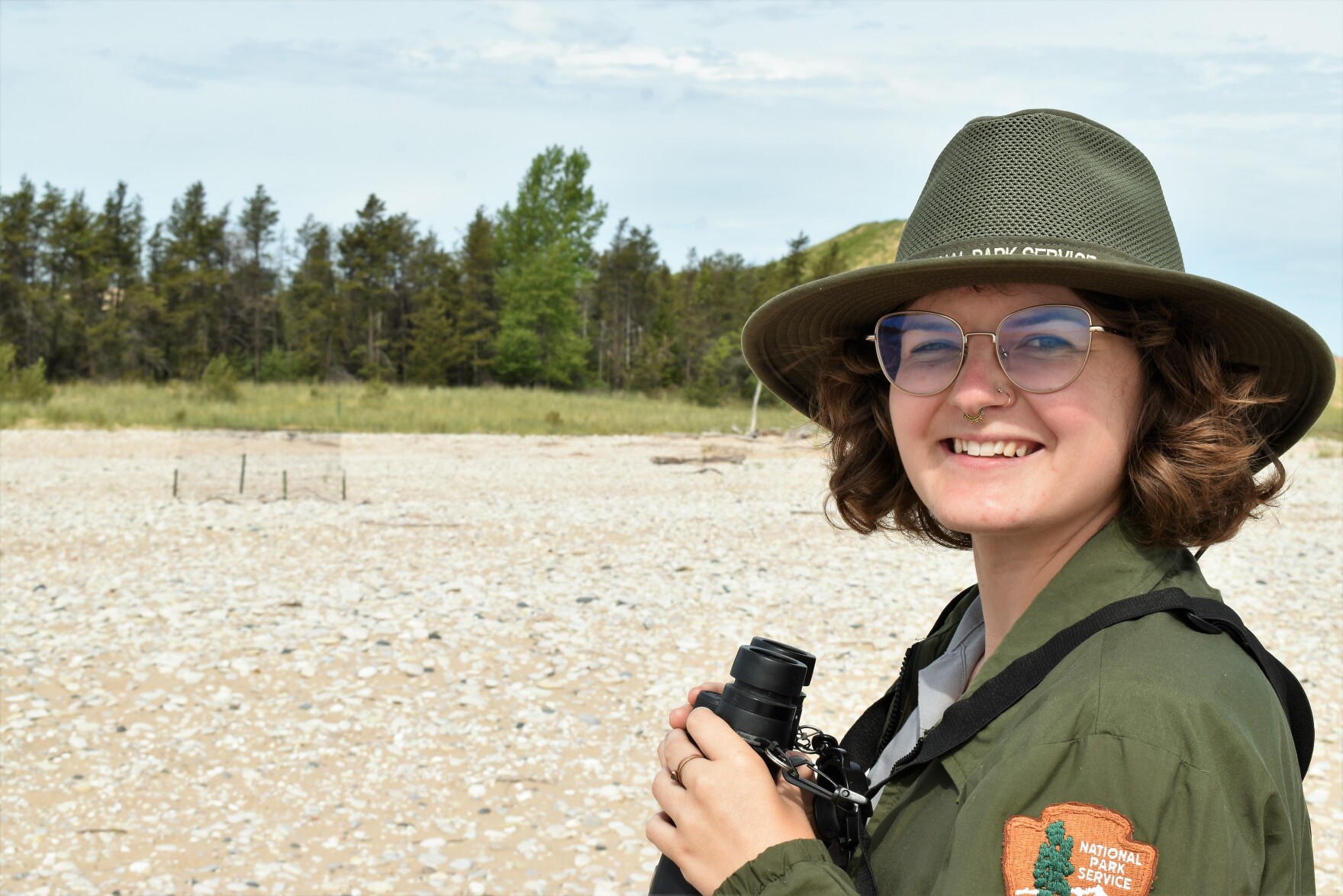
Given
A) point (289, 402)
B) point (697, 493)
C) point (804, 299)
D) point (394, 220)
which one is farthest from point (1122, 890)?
point (394, 220)

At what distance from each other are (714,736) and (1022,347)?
2.33ft

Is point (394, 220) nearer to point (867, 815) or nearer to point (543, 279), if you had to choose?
point (543, 279)

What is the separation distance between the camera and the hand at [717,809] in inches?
55.1

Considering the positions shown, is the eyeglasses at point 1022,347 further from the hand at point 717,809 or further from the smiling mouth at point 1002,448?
the hand at point 717,809

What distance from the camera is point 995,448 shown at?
163 cm

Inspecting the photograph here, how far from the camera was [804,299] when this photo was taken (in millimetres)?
1944

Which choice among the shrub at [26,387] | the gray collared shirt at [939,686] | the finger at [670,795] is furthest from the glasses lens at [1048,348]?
the shrub at [26,387]

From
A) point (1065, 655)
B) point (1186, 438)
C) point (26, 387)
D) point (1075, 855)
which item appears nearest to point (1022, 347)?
point (1186, 438)

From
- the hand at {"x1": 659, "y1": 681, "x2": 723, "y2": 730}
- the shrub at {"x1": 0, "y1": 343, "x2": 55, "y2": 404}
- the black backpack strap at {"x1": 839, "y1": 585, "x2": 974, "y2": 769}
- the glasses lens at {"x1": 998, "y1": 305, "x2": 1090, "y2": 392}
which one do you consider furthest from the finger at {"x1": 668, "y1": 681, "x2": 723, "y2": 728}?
the shrub at {"x1": 0, "y1": 343, "x2": 55, "y2": 404}

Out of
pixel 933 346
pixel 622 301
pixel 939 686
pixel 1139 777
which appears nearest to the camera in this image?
pixel 1139 777

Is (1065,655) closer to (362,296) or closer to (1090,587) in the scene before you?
(1090,587)

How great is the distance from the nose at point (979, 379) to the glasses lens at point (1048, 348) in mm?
32

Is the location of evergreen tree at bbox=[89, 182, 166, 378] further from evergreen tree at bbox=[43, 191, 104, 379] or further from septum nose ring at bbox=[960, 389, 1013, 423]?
septum nose ring at bbox=[960, 389, 1013, 423]

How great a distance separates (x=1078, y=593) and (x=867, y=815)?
1.40 ft
